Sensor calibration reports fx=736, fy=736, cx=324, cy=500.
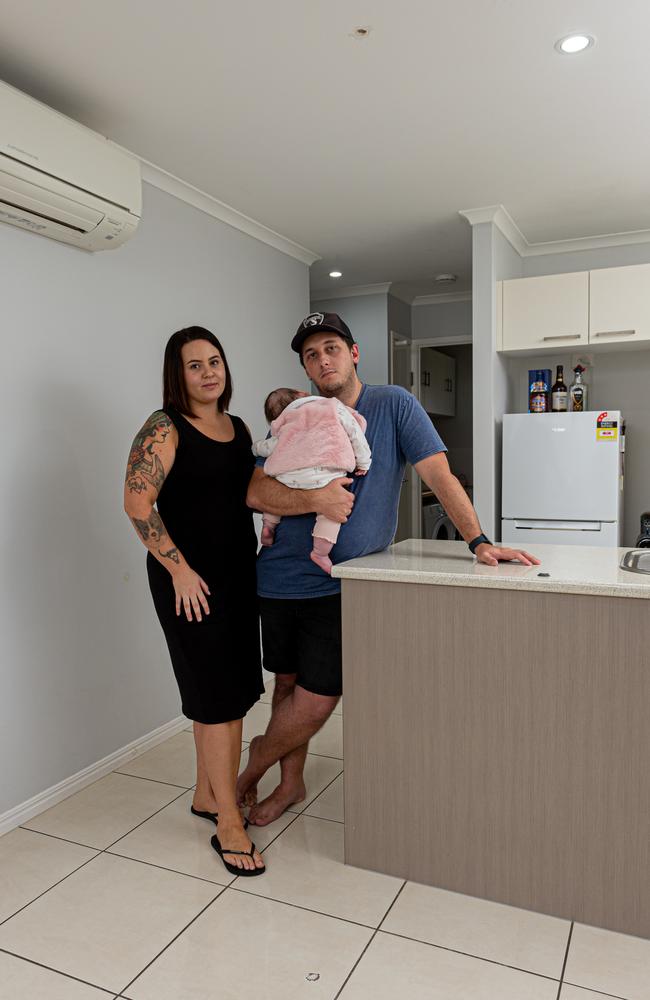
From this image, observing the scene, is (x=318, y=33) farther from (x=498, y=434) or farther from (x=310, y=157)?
(x=498, y=434)

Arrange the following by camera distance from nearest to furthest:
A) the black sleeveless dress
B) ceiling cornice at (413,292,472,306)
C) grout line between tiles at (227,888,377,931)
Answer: grout line between tiles at (227,888,377,931), the black sleeveless dress, ceiling cornice at (413,292,472,306)

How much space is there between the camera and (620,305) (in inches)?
154

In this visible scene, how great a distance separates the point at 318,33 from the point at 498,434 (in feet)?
8.06

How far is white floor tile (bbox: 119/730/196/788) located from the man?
682mm

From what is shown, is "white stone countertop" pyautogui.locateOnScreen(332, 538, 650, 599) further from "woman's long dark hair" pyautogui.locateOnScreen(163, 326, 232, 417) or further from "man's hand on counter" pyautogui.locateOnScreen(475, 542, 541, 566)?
"woman's long dark hair" pyautogui.locateOnScreen(163, 326, 232, 417)

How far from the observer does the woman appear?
7.05 feet

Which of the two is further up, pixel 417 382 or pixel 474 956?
pixel 417 382

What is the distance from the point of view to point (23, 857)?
2291mm

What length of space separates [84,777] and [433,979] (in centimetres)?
158

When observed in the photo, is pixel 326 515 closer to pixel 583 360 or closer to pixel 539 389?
pixel 539 389

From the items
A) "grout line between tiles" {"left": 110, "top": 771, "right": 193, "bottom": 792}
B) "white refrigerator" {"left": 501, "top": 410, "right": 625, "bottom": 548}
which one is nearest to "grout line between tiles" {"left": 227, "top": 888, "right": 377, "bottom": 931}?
"grout line between tiles" {"left": 110, "top": 771, "right": 193, "bottom": 792}

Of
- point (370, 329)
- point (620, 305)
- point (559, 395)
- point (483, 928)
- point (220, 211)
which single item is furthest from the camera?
point (370, 329)

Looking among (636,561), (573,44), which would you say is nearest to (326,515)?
(636,561)

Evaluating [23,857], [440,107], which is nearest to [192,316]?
[440,107]
